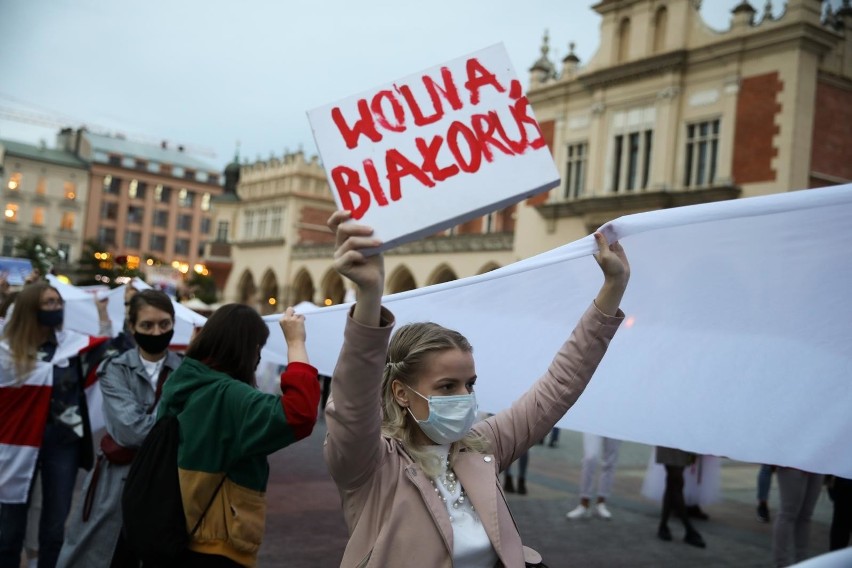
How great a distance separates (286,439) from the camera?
113 inches

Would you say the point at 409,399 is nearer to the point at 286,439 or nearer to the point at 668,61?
the point at 286,439

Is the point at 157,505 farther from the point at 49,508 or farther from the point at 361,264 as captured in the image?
the point at 49,508

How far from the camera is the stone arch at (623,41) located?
85.8ft

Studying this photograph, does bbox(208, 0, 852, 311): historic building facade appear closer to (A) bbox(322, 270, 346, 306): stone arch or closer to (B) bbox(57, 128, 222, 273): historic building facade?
(A) bbox(322, 270, 346, 306): stone arch

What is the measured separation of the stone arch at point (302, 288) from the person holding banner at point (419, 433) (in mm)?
43343

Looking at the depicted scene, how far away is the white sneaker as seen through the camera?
8383mm

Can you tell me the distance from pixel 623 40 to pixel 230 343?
25.9 m

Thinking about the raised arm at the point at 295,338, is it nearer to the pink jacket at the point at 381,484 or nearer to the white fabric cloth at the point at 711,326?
the pink jacket at the point at 381,484

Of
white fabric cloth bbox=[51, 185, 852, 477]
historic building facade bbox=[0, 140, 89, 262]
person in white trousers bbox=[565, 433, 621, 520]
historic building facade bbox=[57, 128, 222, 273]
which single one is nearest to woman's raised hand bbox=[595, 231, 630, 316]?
white fabric cloth bbox=[51, 185, 852, 477]

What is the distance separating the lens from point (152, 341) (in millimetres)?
4266

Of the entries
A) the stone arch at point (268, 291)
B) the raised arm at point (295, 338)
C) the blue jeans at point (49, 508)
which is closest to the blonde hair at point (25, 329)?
the blue jeans at point (49, 508)

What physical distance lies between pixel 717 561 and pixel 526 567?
5361 mm

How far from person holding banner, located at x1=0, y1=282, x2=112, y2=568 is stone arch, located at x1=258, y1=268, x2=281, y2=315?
43327mm

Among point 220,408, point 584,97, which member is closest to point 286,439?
point 220,408
